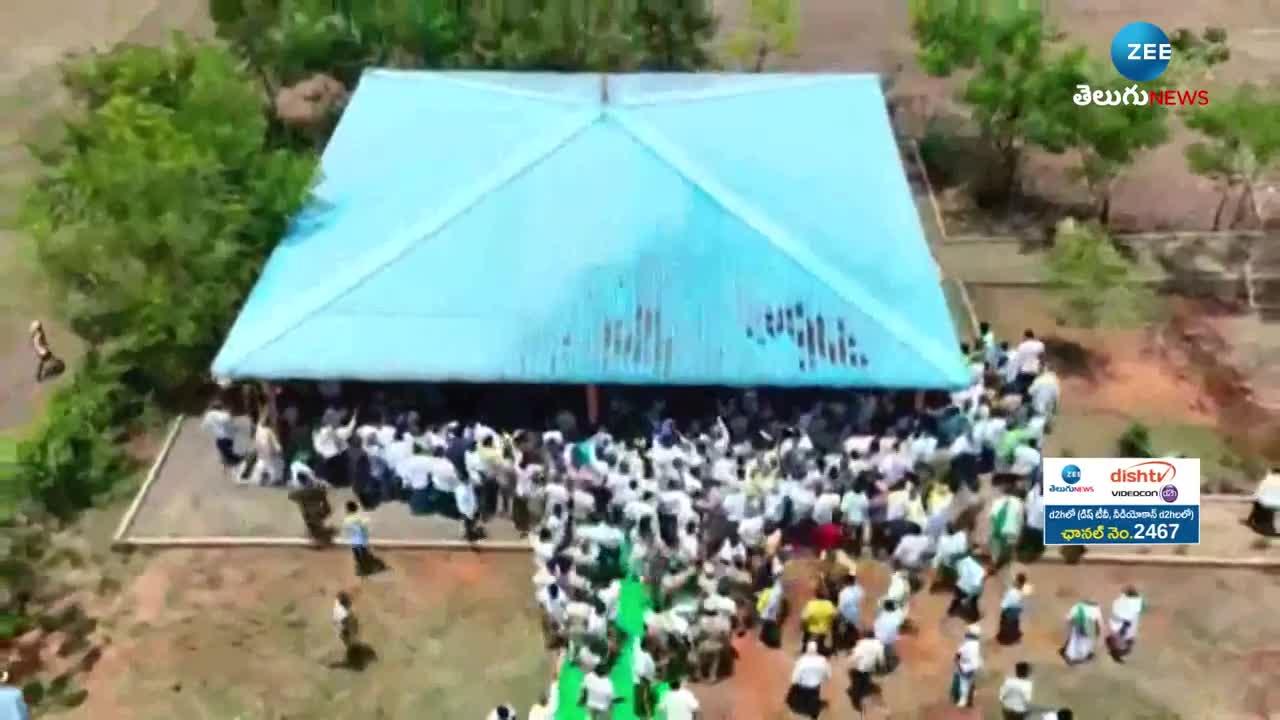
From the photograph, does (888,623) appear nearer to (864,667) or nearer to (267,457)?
(864,667)

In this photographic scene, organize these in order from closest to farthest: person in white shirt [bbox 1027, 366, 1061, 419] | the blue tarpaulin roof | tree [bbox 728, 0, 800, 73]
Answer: the blue tarpaulin roof → person in white shirt [bbox 1027, 366, 1061, 419] → tree [bbox 728, 0, 800, 73]

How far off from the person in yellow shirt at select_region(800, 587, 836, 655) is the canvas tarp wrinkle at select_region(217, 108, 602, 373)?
758 cm

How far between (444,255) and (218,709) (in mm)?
6748

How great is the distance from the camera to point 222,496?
60.4ft

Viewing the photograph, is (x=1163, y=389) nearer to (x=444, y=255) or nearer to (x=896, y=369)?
(x=896, y=369)

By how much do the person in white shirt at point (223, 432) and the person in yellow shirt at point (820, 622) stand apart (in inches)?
326

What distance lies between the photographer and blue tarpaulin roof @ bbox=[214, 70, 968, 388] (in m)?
17.8

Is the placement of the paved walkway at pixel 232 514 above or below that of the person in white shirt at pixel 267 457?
below

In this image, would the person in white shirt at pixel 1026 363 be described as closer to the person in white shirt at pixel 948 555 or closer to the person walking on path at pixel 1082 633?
the person in white shirt at pixel 948 555

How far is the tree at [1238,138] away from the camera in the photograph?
21.7m

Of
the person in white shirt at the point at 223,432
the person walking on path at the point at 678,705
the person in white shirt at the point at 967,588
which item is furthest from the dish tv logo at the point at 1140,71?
the person in white shirt at the point at 223,432

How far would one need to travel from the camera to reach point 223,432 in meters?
18.4

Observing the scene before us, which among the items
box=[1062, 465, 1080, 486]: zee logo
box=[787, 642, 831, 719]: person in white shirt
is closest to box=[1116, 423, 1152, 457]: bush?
box=[1062, 465, 1080, 486]: zee logo

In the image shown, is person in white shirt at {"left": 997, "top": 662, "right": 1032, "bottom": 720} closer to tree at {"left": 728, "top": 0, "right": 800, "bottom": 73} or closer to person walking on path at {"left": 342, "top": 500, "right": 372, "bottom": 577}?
person walking on path at {"left": 342, "top": 500, "right": 372, "bottom": 577}
